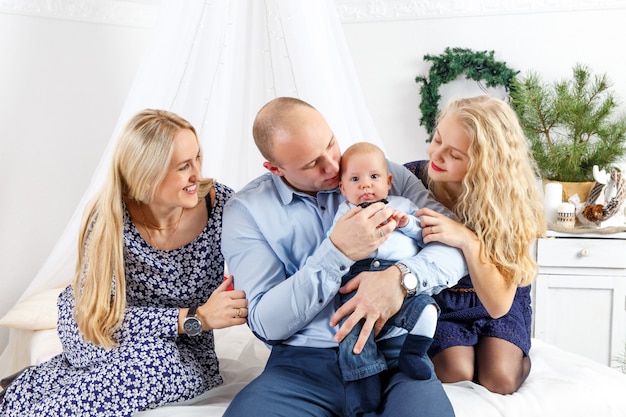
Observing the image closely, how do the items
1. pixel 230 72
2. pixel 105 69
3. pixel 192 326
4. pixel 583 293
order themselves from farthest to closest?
pixel 105 69
pixel 583 293
pixel 230 72
pixel 192 326

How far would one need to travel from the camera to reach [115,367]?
1905 millimetres

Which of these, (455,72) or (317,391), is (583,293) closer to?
(455,72)

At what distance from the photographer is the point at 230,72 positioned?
296 centimetres

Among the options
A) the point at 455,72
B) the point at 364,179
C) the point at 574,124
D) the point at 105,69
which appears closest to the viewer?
the point at 364,179

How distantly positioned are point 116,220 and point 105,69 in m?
2.13

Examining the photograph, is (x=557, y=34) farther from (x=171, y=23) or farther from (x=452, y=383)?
(x=452, y=383)

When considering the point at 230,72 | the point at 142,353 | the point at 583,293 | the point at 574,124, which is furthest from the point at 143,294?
the point at 574,124

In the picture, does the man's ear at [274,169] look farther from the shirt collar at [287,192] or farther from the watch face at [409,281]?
the watch face at [409,281]

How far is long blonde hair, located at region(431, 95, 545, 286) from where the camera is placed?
1855mm

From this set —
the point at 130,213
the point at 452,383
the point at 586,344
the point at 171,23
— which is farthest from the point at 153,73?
the point at 586,344

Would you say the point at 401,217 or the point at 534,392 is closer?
the point at 401,217

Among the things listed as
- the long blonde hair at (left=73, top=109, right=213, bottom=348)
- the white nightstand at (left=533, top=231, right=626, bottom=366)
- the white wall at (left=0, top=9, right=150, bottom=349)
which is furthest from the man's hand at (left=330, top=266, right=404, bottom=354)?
the white wall at (left=0, top=9, right=150, bottom=349)

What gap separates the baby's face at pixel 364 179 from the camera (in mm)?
1822

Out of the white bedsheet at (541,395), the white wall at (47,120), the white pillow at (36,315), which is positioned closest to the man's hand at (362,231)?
the white bedsheet at (541,395)
